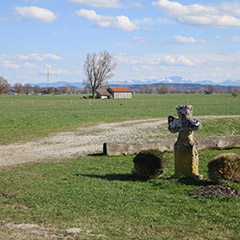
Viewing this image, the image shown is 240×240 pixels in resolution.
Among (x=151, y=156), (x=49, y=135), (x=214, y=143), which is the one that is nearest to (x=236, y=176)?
(x=151, y=156)

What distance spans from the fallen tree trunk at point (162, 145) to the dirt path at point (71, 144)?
0.69 m

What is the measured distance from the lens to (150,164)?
1073cm

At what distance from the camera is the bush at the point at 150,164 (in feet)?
35.2

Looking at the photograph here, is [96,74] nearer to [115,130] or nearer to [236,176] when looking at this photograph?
[115,130]

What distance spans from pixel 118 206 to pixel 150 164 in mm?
2594

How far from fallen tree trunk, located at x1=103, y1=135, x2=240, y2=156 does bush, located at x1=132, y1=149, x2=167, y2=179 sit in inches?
181

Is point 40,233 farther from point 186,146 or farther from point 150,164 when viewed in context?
point 186,146

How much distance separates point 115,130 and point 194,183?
1434cm

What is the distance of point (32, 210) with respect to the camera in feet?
26.9

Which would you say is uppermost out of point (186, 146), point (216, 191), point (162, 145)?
point (186, 146)

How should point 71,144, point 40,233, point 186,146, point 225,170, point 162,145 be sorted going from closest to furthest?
1. point 40,233
2. point 225,170
3. point 186,146
4. point 162,145
5. point 71,144

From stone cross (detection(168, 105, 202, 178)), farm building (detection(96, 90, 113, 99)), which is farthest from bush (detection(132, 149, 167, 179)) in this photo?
farm building (detection(96, 90, 113, 99))

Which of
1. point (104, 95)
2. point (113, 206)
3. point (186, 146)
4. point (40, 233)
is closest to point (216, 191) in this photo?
point (186, 146)

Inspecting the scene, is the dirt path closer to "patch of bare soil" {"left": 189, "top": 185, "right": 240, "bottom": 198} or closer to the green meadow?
the green meadow
